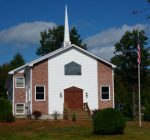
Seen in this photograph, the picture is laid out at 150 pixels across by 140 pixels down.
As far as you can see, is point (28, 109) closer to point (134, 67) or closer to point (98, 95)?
point (98, 95)

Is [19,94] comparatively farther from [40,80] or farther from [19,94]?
[40,80]

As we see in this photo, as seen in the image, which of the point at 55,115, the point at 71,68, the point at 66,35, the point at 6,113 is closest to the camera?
the point at 6,113

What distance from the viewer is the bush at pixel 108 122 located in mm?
31250

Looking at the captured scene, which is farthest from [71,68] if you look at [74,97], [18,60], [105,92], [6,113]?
[18,60]

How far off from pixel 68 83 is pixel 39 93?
3.12m

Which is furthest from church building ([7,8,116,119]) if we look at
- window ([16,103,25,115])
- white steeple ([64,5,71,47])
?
white steeple ([64,5,71,47])

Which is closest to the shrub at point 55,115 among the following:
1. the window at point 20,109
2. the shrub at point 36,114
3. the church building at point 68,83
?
the church building at point 68,83

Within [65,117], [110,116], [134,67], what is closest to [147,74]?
[134,67]

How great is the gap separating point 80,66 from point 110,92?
4.21 m

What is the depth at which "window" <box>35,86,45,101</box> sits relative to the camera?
49.3 m

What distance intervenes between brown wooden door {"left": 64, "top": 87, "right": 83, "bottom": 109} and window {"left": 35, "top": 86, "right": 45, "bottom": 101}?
88.3 inches

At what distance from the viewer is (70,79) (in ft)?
164

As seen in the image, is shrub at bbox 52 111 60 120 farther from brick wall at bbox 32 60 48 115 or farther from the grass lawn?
the grass lawn

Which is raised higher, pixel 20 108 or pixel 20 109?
pixel 20 108
